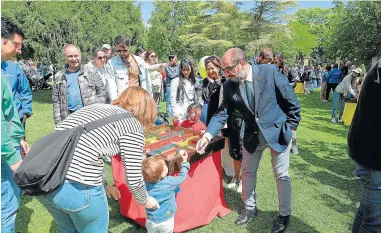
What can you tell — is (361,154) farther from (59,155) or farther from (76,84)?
(76,84)

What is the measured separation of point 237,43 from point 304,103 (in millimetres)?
26986

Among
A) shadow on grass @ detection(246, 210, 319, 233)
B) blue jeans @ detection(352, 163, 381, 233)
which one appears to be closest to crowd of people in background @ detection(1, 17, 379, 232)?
shadow on grass @ detection(246, 210, 319, 233)

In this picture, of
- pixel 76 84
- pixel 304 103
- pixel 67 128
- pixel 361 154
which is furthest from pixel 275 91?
pixel 304 103

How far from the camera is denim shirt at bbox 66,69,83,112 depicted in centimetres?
401

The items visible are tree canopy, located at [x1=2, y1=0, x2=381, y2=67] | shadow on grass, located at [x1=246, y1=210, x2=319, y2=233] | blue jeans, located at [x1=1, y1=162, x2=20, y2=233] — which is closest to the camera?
blue jeans, located at [x1=1, y1=162, x2=20, y2=233]

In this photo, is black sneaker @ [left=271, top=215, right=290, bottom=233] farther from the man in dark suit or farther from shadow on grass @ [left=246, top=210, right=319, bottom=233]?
shadow on grass @ [left=246, top=210, right=319, bottom=233]

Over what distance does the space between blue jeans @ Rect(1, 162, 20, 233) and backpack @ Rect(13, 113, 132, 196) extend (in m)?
0.58

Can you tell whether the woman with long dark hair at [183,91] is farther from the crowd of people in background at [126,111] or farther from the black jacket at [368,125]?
the black jacket at [368,125]

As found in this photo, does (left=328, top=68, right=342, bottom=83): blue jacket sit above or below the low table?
above

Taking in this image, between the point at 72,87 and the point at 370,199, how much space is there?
3431mm

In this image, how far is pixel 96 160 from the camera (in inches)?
74.7

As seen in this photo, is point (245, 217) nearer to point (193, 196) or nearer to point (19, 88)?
point (193, 196)

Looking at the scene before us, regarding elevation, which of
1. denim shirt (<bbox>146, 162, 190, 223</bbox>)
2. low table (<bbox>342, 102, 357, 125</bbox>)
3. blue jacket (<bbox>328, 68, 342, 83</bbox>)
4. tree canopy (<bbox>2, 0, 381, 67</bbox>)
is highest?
tree canopy (<bbox>2, 0, 381, 67</bbox>)

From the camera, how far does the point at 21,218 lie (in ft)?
12.1
